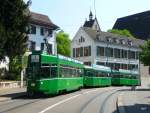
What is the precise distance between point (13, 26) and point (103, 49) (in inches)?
2610

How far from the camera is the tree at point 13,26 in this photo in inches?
1215

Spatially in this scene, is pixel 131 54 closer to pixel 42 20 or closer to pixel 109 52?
pixel 109 52

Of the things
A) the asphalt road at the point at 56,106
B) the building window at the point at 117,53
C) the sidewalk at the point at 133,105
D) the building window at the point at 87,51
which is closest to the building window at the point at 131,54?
the building window at the point at 117,53

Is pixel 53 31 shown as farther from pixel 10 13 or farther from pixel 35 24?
pixel 10 13

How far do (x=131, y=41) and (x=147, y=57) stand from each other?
47.0 m

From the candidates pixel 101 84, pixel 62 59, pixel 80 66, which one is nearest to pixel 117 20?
pixel 101 84

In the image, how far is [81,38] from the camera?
98.2 meters

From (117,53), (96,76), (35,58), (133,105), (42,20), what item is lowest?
(133,105)

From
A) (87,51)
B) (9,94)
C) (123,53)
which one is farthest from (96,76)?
(123,53)

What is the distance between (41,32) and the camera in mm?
67875

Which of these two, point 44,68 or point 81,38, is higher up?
point 81,38

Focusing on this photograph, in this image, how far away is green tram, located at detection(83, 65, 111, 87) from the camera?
4902 centimetres

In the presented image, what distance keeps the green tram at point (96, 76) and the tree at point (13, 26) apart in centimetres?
1694

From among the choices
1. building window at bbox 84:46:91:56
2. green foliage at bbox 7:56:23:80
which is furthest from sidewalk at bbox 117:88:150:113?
building window at bbox 84:46:91:56
